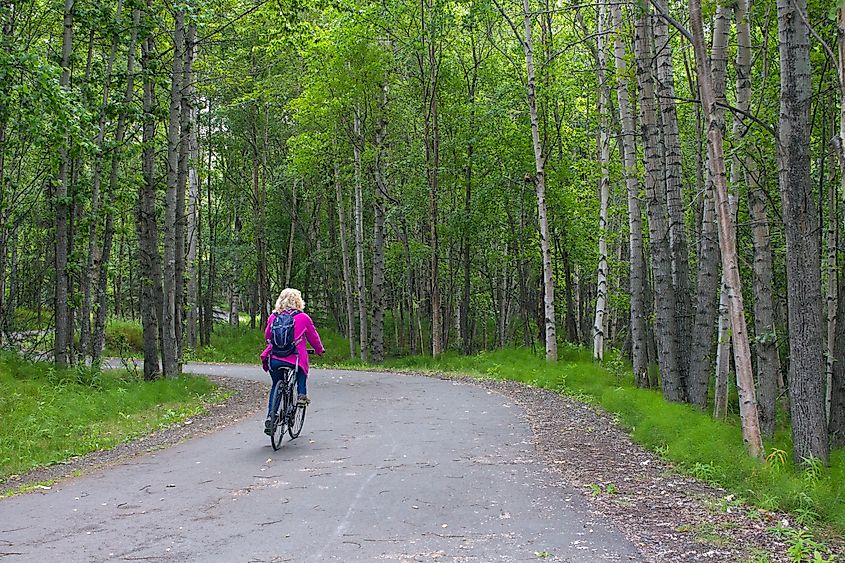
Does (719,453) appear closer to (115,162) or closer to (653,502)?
(653,502)

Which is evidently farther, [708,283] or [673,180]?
[673,180]

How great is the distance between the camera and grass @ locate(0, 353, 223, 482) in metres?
10.0

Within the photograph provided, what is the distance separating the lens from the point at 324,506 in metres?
6.72

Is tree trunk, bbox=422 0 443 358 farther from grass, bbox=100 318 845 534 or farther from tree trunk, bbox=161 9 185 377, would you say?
tree trunk, bbox=161 9 185 377

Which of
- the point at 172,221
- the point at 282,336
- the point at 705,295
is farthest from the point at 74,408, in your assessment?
the point at 705,295

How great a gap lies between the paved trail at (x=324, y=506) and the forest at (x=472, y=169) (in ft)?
10.6

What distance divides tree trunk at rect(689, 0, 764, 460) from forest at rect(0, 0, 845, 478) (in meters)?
0.03

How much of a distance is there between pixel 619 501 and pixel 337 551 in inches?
113

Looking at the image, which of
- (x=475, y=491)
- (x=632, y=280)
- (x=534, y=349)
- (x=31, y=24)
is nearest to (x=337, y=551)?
(x=475, y=491)

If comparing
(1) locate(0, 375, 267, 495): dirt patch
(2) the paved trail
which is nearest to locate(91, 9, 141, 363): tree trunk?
(1) locate(0, 375, 267, 495): dirt patch

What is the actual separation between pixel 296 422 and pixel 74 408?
415 cm

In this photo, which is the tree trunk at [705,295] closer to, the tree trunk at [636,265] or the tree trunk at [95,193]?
the tree trunk at [636,265]

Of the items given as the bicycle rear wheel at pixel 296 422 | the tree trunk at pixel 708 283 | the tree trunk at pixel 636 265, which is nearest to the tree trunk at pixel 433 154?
the tree trunk at pixel 636 265

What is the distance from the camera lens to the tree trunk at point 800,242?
8328mm
